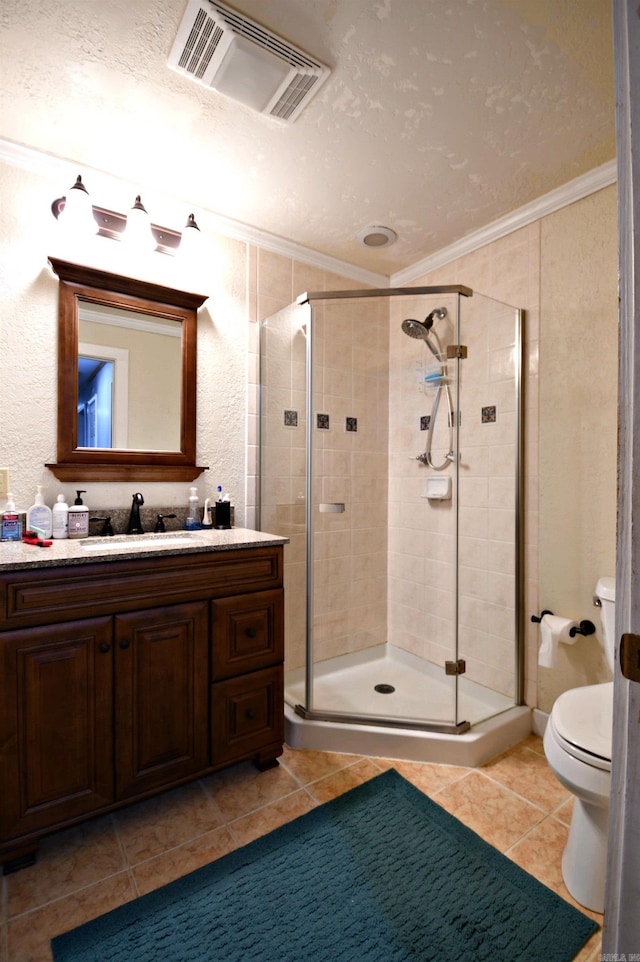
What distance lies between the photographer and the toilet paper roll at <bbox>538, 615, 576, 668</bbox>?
1879mm

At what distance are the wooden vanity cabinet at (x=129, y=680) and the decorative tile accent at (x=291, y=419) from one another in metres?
0.69

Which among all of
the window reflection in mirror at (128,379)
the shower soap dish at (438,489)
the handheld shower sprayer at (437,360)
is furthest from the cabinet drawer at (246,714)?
the handheld shower sprayer at (437,360)

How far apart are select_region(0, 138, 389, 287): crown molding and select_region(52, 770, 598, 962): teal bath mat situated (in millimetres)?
2538

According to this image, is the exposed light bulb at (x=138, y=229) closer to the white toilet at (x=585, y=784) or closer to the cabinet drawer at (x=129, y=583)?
the cabinet drawer at (x=129, y=583)

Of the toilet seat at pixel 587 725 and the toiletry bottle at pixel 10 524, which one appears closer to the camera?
the toilet seat at pixel 587 725

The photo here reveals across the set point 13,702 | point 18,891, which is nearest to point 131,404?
point 13,702

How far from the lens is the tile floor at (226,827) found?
4.06 ft

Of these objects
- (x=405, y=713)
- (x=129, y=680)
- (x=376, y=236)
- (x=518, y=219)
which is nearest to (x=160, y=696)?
(x=129, y=680)

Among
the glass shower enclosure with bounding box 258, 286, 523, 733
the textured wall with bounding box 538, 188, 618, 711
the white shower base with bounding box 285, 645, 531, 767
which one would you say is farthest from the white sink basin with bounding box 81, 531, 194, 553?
the textured wall with bounding box 538, 188, 618, 711

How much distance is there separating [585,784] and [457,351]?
175cm

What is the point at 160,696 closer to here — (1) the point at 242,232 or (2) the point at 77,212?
(2) the point at 77,212

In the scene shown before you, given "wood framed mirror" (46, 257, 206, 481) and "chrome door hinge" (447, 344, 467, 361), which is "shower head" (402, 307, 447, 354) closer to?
"chrome door hinge" (447, 344, 467, 361)

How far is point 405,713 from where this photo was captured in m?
2.03

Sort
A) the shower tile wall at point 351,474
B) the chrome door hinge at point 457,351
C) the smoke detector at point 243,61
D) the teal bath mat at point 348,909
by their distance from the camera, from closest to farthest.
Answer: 1. the teal bath mat at point 348,909
2. the smoke detector at point 243,61
3. the chrome door hinge at point 457,351
4. the shower tile wall at point 351,474
